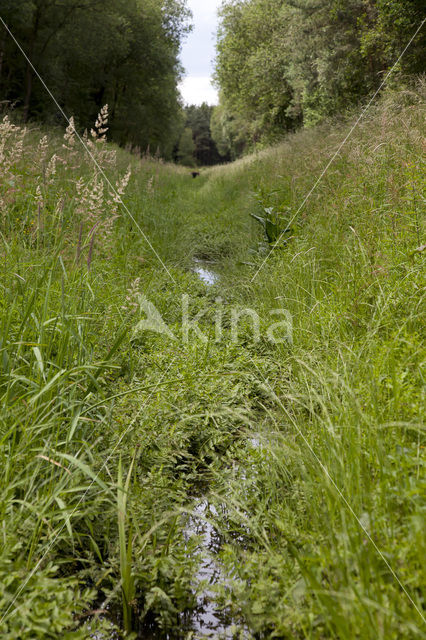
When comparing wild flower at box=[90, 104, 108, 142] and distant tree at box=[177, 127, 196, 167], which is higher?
distant tree at box=[177, 127, 196, 167]

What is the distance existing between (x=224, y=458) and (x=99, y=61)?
22.1 m

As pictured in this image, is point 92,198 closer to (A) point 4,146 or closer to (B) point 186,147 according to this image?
(A) point 4,146

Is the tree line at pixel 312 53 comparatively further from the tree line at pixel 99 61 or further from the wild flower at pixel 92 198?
the wild flower at pixel 92 198

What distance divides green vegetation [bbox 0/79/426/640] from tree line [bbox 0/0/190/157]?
1399cm

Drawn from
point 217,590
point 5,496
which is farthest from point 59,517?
Result: point 217,590

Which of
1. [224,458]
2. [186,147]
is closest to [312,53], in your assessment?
[224,458]

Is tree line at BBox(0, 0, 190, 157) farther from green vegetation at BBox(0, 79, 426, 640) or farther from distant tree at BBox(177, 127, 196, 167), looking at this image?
distant tree at BBox(177, 127, 196, 167)

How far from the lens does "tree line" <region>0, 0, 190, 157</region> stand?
15.2 m

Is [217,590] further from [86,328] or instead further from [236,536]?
[86,328]

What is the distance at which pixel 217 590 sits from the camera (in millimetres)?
1380

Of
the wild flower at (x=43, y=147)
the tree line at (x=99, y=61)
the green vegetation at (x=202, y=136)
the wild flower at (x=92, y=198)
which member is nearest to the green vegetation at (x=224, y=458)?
the wild flower at (x=92, y=198)

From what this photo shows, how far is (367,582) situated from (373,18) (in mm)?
11484

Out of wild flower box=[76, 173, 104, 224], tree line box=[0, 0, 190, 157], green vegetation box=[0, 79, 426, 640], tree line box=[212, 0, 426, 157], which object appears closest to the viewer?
green vegetation box=[0, 79, 426, 640]

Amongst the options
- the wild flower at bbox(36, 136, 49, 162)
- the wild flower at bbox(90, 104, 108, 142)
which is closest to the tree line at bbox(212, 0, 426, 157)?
the wild flower at bbox(90, 104, 108, 142)
